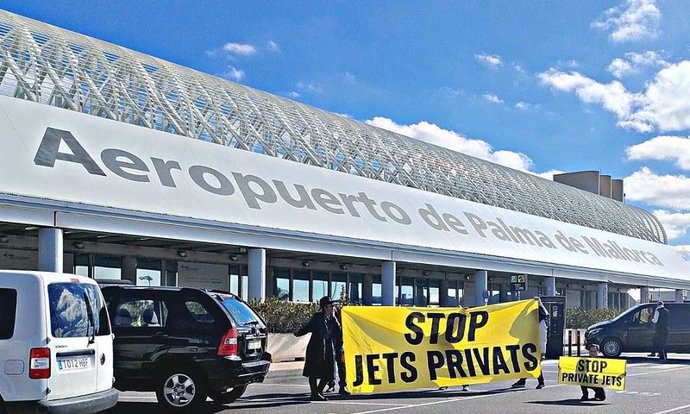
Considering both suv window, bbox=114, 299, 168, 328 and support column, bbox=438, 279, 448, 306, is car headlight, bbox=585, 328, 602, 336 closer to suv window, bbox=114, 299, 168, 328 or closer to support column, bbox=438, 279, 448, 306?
support column, bbox=438, 279, 448, 306

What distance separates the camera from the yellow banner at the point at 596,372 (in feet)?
49.1

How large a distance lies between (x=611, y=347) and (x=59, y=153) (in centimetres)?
1695

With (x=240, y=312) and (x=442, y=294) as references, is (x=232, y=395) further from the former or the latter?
(x=442, y=294)

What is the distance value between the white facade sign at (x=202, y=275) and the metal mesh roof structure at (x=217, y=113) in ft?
13.0

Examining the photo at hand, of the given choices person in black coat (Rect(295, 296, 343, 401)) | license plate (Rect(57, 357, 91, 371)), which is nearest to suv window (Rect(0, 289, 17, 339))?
license plate (Rect(57, 357, 91, 371))

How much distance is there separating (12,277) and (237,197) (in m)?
15.9

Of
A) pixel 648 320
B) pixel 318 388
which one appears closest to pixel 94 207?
pixel 318 388

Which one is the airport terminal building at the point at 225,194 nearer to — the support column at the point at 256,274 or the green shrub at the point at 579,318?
the support column at the point at 256,274

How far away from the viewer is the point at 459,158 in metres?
43.0

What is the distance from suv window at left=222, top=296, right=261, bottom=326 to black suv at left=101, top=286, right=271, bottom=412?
13cm

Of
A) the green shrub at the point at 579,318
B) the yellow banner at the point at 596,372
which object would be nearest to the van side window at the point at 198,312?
the yellow banner at the point at 596,372

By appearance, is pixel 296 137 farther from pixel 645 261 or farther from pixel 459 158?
pixel 645 261

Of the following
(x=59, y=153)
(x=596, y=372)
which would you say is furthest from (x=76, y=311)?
(x=59, y=153)

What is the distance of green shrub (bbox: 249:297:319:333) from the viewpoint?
21891 millimetres
